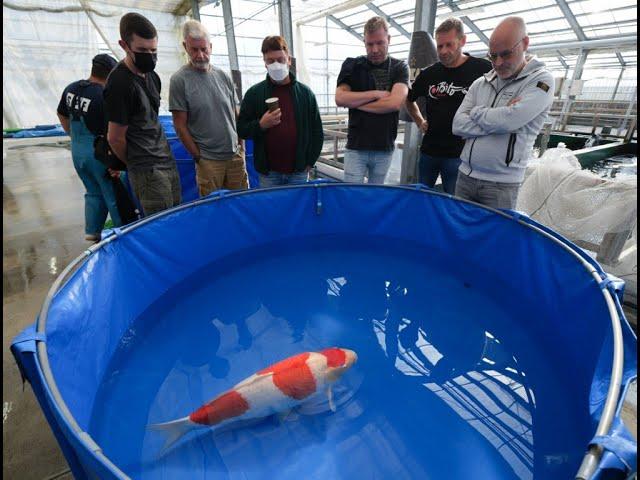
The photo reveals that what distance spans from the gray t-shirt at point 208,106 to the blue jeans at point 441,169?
1.30 meters

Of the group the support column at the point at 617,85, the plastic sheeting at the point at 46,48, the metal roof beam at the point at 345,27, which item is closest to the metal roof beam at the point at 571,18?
the support column at the point at 617,85

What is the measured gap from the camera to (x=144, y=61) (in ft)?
5.58

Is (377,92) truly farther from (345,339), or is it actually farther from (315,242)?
(345,339)

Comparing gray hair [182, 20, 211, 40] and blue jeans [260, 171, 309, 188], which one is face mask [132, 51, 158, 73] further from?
blue jeans [260, 171, 309, 188]

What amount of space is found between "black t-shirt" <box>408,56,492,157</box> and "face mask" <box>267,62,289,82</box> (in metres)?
0.85

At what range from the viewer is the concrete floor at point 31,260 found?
49.0 inches

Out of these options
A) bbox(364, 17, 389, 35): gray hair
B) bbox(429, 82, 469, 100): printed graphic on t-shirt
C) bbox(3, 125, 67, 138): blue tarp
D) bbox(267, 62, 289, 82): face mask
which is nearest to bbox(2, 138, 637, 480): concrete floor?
bbox(3, 125, 67, 138): blue tarp

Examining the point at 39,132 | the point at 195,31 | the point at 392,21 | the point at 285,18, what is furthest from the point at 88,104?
the point at 392,21

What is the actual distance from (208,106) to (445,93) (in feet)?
4.75

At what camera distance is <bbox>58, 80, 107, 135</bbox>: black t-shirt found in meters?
2.16

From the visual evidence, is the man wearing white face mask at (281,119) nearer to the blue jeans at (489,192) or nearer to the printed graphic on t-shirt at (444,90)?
the printed graphic on t-shirt at (444,90)

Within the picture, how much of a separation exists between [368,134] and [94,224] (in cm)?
219

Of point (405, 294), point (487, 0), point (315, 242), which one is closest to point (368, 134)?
point (315, 242)

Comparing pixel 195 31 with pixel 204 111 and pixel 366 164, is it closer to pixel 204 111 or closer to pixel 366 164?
pixel 204 111
